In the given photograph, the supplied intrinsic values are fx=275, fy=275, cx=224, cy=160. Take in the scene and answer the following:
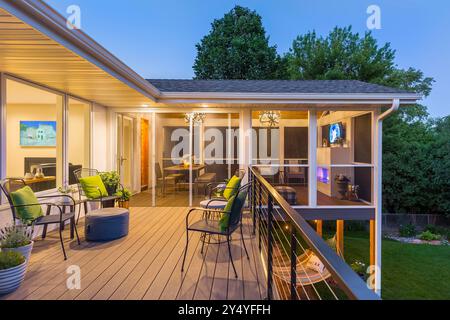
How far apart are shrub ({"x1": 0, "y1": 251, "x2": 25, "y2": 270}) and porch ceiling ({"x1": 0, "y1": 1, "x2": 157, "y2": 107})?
1.93 m

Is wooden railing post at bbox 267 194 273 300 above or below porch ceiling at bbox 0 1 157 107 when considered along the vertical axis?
below

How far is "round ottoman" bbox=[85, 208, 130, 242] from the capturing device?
3.88 metres

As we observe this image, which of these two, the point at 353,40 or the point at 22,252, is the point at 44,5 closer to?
the point at 22,252

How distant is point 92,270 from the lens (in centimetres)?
299

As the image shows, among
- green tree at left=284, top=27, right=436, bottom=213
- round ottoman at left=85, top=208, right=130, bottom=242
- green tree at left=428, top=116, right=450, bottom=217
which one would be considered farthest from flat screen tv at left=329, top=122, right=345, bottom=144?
green tree at left=428, top=116, right=450, bottom=217

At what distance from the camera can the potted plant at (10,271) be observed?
244 cm

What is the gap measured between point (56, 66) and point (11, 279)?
7.68ft

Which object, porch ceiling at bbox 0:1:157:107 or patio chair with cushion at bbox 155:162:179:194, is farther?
patio chair with cushion at bbox 155:162:179:194

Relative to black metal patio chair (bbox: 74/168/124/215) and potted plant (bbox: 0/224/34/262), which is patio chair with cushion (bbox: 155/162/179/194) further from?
potted plant (bbox: 0/224/34/262)

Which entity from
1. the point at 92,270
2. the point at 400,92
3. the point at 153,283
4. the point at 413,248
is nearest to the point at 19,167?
the point at 92,270

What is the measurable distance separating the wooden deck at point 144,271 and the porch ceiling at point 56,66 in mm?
2279

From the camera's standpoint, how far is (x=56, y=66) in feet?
10.8

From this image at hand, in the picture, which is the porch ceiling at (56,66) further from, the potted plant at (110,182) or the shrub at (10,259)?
the shrub at (10,259)

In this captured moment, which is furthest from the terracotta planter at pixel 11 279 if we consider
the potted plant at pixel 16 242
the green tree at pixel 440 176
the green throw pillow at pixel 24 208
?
the green tree at pixel 440 176
